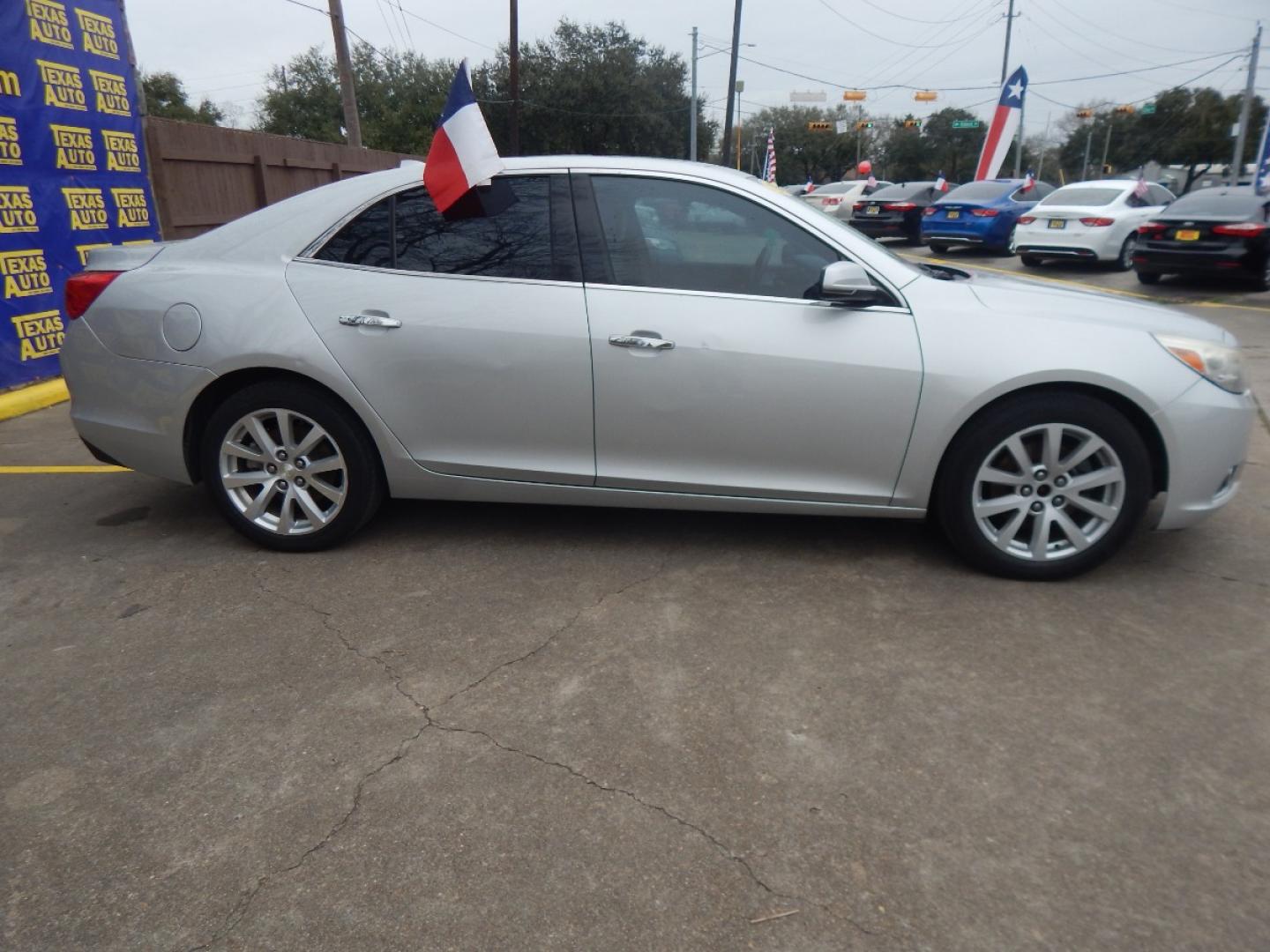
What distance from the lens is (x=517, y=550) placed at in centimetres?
386

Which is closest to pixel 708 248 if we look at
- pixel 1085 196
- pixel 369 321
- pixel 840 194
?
pixel 369 321

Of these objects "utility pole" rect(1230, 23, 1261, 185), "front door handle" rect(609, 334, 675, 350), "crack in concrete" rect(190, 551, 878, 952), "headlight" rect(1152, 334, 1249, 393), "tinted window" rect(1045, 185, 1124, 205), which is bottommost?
"crack in concrete" rect(190, 551, 878, 952)

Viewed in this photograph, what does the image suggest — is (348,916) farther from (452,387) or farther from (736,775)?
(452,387)

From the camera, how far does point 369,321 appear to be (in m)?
3.54

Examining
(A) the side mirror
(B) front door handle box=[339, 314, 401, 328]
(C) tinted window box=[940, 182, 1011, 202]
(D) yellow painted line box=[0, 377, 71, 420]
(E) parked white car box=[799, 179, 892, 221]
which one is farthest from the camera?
(E) parked white car box=[799, 179, 892, 221]

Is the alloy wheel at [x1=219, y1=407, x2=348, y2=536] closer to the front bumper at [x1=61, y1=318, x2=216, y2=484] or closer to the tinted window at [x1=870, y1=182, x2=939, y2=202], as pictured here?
the front bumper at [x1=61, y1=318, x2=216, y2=484]

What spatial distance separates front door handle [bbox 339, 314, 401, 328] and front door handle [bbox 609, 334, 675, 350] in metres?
0.87

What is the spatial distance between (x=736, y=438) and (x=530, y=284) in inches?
39.4

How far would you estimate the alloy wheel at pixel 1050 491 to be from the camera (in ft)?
11.1

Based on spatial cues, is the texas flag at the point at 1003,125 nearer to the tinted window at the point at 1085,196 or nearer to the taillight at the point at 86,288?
the tinted window at the point at 1085,196

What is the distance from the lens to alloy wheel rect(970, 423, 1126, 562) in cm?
337

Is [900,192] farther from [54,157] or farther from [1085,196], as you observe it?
[54,157]

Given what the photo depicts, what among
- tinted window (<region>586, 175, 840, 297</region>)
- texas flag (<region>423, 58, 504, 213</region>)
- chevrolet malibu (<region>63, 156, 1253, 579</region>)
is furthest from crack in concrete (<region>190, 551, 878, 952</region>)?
texas flag (<region>423, 58, 504, 213</region>)

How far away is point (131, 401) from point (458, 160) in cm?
170
